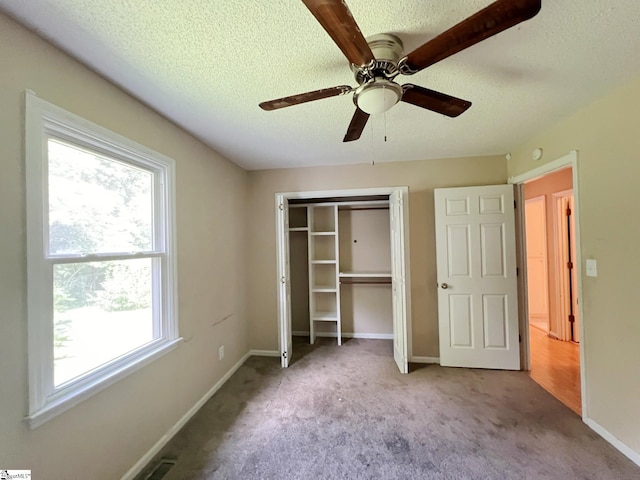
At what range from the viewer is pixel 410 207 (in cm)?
311

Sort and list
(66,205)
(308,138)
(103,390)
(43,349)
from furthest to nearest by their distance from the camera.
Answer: (308,138) < (103,390) < (66,205) < (43,349)

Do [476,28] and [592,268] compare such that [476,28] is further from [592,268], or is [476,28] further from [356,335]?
[356,335]

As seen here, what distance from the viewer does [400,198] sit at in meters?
2.79

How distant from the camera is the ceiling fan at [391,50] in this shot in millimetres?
823

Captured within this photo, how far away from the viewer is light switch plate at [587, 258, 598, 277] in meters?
1.86

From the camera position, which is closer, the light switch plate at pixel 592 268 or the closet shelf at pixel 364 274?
the light switch plate at pixel 592 268

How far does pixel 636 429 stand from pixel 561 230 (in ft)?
8.88

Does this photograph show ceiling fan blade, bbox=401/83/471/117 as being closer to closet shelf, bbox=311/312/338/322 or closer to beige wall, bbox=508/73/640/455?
beige wall, bbox=508/73/640/455

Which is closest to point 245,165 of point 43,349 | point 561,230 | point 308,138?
point 308,138

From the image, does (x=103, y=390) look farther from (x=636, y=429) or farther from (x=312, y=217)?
(x=636, y=429)

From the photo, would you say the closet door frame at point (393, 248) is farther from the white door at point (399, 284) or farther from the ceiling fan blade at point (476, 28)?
the ceiling fan blade at point (476, 28)

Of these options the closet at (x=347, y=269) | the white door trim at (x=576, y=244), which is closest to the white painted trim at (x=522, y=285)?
the white door trim at (x=576, y=244)

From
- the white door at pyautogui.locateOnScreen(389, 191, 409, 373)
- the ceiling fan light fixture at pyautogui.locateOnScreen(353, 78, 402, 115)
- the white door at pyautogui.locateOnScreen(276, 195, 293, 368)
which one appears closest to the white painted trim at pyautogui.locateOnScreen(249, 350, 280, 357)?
the white door at pyautogui.locateOnScreen(276, 195, 293, 368)

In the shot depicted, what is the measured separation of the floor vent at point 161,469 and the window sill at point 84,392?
2.08 feet
